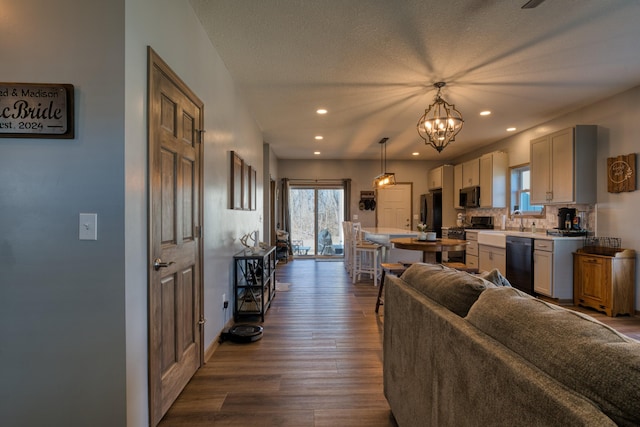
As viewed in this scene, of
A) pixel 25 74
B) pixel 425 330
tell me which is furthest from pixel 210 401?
pixel 25 74

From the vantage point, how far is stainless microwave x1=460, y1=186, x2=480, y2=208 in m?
6.53

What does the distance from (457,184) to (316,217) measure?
365cm

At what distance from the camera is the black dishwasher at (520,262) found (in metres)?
4.59

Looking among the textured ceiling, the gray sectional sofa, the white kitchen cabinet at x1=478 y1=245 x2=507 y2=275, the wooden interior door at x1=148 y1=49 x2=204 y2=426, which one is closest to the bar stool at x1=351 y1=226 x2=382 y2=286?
the white kitchen cabinet at x1=478 y1=245 x2=507 y2=275

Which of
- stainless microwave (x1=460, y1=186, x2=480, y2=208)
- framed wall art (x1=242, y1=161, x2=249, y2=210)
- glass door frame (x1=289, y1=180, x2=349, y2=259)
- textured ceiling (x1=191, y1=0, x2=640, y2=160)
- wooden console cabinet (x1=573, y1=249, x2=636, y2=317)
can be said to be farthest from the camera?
glass door frame (x1=289, y1=180, x2=349, y2=259)

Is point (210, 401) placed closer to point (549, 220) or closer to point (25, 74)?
point (25, 74)

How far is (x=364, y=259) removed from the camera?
6055 millimetres

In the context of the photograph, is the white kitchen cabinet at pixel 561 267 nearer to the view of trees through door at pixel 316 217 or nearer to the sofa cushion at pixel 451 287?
the sofa cushion at pixel 451 287

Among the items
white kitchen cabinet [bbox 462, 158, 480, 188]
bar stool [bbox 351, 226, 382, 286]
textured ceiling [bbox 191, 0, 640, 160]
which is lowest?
bar stool [bbox 351, 226, 382, 286]

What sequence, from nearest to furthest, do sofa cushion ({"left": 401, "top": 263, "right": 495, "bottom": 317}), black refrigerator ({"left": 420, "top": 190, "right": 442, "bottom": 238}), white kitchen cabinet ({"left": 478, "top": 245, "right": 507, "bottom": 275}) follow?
sofa cushion ({"left": 401, "top": 263, "right": 495, "bottom": 317}) < white kitchen cabinet ({"left": 478, "top": 245, "right": 507, "bottom": 275}) < black refrigerator ({"left": 420, "top": 190, "right": 442, "bottom": 238})

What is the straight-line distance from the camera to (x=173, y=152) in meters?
1.98

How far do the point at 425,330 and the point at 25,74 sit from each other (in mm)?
2101

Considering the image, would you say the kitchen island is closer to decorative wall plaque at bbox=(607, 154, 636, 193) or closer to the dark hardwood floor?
the dark hardwood floor

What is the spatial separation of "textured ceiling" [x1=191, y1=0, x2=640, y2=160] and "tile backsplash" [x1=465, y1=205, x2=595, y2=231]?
1.44 m
